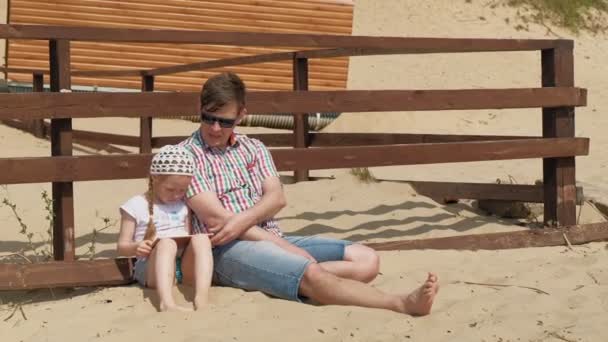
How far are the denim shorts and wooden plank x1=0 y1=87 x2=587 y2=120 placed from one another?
3.12ft

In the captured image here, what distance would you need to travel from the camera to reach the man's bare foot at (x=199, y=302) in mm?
4430

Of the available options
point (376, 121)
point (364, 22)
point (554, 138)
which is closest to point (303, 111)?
point (554, 138)

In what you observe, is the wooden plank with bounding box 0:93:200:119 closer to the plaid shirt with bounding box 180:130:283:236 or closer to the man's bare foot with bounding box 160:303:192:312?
the plaid shirt with bounding box 180:130:283:236

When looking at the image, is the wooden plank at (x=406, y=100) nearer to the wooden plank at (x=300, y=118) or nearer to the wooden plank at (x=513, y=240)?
the wooden plank at (x=513, y=240)

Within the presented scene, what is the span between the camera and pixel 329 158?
5.74 m

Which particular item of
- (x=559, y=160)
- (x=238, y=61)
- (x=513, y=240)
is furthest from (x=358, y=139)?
(x=513, y=240)

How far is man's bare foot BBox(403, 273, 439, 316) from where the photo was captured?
4.30 meters

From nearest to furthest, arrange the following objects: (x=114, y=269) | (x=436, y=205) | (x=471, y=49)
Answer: (x=114, y=269) → (x=471, y=49) → (x=436, y=205)

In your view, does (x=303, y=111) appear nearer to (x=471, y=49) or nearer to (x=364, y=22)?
(x=471, y=49)

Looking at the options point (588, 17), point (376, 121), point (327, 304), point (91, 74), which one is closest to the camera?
point (327, 304)

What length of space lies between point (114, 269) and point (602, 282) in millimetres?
2355

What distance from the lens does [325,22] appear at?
1443 centimetres

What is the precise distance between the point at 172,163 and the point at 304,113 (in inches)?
68.1

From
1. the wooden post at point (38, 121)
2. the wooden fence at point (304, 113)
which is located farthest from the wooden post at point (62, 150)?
the wooden post at point (38, 121)
